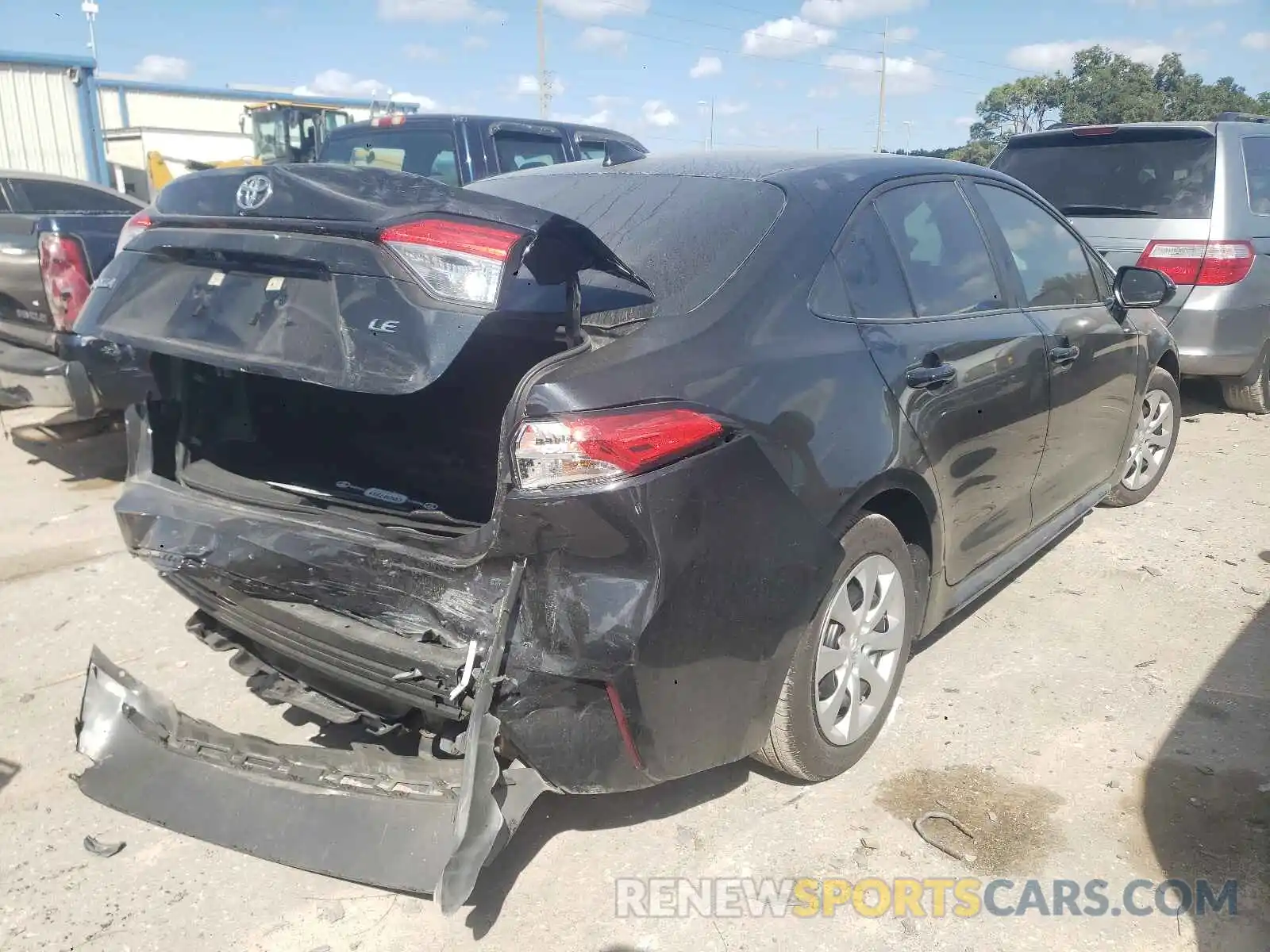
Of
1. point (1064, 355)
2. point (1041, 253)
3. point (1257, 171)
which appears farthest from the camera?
point (1257, 171)

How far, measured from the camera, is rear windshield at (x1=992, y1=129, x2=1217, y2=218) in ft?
20.4

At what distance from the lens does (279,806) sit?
234 centimetres

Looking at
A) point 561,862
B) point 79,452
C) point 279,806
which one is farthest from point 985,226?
point 79,452

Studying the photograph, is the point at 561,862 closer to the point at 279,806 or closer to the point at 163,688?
the point at 279,806

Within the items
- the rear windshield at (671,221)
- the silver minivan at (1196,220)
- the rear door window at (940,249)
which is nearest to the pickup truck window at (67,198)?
the rear windshield at (671,221)

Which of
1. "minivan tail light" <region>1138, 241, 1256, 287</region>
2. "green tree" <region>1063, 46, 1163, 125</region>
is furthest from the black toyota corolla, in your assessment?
"green tree" <region>1063, 46, 1163, 125</region>

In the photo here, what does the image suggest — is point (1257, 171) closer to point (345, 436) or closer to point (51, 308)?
point (345, 436)

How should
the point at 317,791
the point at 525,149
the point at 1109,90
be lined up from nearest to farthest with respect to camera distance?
the point at 317,791 < the point at 525,149 < the point at 1109,90

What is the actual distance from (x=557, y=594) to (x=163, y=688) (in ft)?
6.53

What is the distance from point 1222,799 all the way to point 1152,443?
2.84 metres

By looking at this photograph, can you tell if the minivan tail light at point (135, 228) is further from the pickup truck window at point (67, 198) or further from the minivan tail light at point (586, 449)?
the pickup truck window at point (67, 198)

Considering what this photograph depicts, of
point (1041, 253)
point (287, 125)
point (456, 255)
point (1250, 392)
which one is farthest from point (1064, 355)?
point (287, 125)

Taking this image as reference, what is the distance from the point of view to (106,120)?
28.6 metres

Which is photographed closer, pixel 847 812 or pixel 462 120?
pixel 847 812
